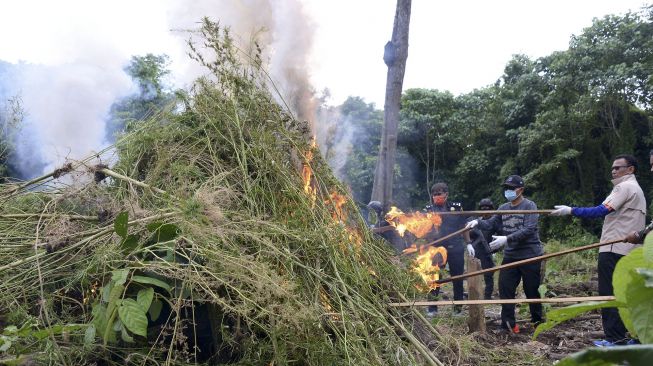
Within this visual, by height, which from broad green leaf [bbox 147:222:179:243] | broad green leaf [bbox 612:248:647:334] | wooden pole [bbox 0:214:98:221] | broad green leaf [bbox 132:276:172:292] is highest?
wooden pole [bbox 0:214:98:221]

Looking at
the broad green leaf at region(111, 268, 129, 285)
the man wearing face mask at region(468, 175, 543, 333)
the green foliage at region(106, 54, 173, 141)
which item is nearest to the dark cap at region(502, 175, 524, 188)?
the man wearing face mask at region(468, 175, 543, 333)

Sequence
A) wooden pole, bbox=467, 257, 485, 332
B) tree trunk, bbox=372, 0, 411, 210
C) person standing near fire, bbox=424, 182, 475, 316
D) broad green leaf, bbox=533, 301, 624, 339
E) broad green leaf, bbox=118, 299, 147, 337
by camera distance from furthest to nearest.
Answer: tree trunk, bbox=372, 0, 411, 210 → person standing near fire, bbox=424, 182, 475, 316 → wooden pole, bbox=467, 257, 485, 332 → broad green leaf, bbox=118, 299, 147, 337 → broad green leaf, bbox=533, 301, 624, 339

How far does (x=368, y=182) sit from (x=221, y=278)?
608 inches

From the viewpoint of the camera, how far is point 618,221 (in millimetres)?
4477

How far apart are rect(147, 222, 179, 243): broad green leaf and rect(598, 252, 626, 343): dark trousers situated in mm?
3736

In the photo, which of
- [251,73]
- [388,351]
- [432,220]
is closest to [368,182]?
[432,220]

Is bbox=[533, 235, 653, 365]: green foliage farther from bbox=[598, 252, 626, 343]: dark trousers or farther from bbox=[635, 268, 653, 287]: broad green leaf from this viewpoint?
bbox=[598, 252, 626, 343]: dark trousers

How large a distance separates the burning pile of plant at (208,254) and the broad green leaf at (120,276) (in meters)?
0.01

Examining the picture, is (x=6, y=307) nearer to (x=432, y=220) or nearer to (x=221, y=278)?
(x=221, y=278)

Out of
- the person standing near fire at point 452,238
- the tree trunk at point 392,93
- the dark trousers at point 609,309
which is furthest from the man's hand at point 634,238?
the tree trunk at point 392,93

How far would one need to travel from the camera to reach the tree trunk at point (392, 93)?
8688mm

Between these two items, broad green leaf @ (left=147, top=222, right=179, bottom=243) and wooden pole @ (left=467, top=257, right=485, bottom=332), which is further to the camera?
wooden pole @ (left=467, top=257, right=485, bottom=332)

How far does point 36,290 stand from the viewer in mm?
2650

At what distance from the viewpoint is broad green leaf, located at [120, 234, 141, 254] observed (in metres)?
2.47
